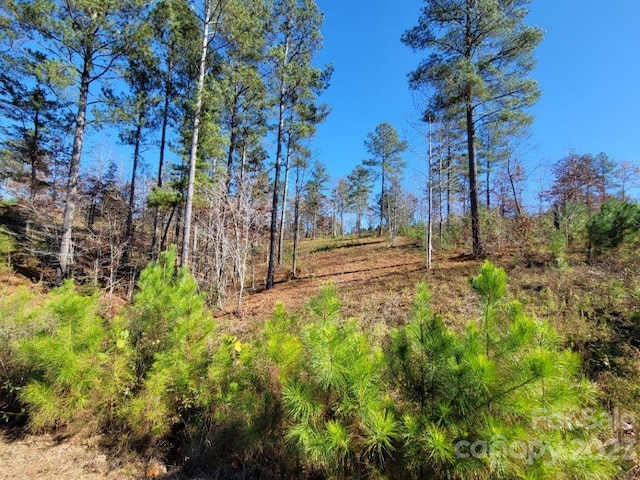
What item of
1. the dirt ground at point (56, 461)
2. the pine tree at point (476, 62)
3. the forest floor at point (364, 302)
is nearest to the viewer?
the dirt ground at point (56, 461)

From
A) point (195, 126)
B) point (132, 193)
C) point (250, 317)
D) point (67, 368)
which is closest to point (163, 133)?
point (132, 193)

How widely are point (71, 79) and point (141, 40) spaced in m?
2.45

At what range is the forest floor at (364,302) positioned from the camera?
2504 mm

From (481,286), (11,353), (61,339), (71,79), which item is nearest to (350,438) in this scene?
(481,286)

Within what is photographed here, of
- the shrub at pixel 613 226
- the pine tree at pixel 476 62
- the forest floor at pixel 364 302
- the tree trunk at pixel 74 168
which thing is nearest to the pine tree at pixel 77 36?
the tree trunk at pixel 74 168

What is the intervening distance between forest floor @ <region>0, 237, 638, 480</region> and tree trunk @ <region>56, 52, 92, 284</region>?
1.76 meters

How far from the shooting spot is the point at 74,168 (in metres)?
9.46

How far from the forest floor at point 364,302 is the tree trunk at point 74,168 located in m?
1.76

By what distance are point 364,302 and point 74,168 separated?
1031 centimetres

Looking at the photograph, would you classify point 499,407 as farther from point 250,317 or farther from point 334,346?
point 250,317

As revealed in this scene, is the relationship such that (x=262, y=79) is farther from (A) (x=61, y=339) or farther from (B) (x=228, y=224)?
(A) (x=61, y=339)

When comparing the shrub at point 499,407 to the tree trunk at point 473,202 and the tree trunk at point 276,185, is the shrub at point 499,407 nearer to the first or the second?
the tree trunk at point 473,202

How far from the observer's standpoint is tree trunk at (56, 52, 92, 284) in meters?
9.02

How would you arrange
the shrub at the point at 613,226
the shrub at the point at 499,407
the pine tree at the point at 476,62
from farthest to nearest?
the pine tree at the point at 476,62 → the shrub at the point at 613,226 → the shrub at the point at 499,407
